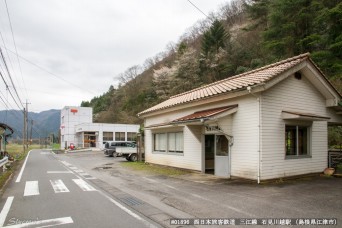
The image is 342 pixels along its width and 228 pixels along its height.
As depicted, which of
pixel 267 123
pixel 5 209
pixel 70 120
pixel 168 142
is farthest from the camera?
pixel 70 120

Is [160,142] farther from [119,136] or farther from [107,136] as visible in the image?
[119,136]

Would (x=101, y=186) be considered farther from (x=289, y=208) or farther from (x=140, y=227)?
(x=289, y=208)

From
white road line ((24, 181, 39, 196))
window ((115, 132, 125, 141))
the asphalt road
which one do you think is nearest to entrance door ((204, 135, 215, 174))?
the asphalt road

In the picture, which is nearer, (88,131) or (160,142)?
(160,142)

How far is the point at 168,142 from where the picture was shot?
18.3 metres

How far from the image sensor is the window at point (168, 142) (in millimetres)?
16978

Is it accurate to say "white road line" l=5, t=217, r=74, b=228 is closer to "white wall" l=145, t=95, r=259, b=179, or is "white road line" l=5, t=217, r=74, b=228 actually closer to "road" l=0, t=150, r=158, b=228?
"road" l=0, t=150, r=158, b=228

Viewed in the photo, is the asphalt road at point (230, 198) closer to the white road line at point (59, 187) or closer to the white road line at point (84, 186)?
the white road line at point (84, 186)

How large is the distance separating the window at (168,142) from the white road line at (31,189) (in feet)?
26.3

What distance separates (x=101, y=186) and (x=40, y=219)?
4.81 m

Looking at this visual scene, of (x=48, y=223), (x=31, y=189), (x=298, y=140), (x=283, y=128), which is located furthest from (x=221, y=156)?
(x=48, y=223)

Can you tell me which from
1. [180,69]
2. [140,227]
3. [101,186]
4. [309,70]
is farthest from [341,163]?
[180,69]

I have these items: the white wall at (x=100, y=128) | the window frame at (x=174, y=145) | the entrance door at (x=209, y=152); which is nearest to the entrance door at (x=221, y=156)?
the entrance door at (x=209, y=152)

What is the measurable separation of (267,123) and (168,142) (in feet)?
26.5
